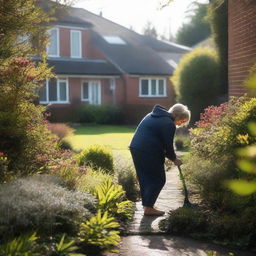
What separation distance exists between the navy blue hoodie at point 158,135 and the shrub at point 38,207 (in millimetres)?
1397

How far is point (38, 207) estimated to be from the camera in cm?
432

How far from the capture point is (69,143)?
14.1 m

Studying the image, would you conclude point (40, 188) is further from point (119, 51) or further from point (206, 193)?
point (119, 51)

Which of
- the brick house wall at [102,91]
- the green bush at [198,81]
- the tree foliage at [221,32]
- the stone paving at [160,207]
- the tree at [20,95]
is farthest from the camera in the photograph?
the brick house wall at [102,91]

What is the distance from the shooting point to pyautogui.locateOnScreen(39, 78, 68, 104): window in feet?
97.5

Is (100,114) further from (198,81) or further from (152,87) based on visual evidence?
(198,81)

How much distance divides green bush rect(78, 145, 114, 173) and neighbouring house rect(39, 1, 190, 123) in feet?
63.9

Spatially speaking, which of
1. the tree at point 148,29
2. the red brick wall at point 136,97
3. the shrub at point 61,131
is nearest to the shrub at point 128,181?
the shrub at point 61,131

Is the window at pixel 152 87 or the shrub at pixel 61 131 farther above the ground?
the window at pixel 152 87

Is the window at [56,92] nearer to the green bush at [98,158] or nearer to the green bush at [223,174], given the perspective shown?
the green bush at [98,158]

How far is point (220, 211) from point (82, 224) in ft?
7.03

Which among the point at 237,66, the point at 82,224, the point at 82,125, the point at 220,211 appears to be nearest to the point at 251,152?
the point at 82,224

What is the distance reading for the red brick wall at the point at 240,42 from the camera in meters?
8.32

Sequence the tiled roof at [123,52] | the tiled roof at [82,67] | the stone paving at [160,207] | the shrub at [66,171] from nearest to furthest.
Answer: the stone paving at [160,207], the shrub at [66,171], the tiled roof at [82,67], the tiled roof at [123,52]
